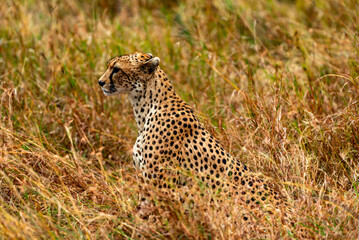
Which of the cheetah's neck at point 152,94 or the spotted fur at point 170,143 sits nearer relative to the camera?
the spotted fur at point 170,143

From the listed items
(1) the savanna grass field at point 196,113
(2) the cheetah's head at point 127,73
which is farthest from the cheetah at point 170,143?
(1) the savanna grass field at point 196,113

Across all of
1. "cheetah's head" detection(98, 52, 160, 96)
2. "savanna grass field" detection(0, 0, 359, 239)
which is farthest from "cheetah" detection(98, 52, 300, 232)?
"savanna grass field" detection(0, 0, 359, 239)

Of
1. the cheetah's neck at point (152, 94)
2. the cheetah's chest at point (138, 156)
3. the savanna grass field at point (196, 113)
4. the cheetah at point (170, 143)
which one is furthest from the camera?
the cheetah's neck at point (152, 94)

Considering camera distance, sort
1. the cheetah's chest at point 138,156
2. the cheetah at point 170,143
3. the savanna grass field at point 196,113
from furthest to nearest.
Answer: the cheetah's chest at point 138,156 → the cheetah at point 170,143 → the savanna grass field at point 196,113

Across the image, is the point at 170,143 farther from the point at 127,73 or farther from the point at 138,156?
the point at 127,73

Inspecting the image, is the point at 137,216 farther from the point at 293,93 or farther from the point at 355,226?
the point at 293,93

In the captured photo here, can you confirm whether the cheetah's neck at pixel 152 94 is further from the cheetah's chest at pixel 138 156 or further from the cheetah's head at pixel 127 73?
the cheetah's chest at pixel 138 156

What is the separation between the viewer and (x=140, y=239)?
9.64 feet

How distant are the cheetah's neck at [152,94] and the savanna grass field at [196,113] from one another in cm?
42

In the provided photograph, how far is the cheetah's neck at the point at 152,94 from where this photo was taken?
336cm

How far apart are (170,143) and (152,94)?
37cm

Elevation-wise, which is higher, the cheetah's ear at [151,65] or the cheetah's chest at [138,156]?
the cheetah's ear at [151,65]

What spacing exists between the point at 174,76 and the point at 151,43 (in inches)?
20.1

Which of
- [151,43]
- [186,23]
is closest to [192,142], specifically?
[151,43]
